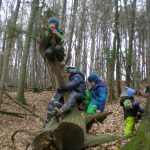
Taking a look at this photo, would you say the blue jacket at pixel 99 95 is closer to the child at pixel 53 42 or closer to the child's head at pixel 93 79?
the child's head at pixel 93 79

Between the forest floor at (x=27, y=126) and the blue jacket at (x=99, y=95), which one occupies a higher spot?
the blue jacket at (x=99, y=95)

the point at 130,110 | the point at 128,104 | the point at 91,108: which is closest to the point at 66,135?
the point at 91,108

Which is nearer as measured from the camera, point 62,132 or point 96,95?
point 62,132

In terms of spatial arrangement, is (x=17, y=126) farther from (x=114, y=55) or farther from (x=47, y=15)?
(x=114, y=55)

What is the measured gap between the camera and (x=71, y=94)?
5.70m

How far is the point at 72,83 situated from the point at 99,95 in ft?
2.40

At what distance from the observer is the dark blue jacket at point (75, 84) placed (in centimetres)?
561

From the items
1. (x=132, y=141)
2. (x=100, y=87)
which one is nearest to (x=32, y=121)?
(x=100, y=87)

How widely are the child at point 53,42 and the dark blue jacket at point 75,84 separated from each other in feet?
1.84

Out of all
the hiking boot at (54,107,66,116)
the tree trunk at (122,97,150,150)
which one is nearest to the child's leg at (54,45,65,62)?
the hiking boot at (54,107,66,116)

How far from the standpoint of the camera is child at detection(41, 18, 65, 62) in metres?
5.17

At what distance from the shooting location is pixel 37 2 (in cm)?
1692

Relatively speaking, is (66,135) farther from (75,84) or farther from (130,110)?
(130,110)

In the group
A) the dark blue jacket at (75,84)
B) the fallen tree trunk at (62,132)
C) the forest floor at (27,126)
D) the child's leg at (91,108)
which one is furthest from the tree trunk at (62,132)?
the forest floor at (27,126)
